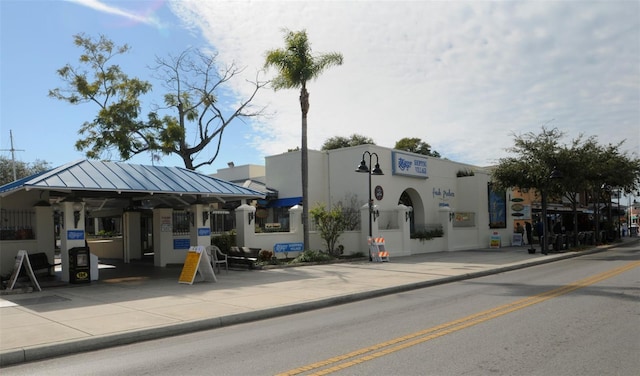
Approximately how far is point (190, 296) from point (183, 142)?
1974 centimetres


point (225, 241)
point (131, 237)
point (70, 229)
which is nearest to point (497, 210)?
point (225, 241)

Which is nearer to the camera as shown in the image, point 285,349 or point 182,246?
point 285,349

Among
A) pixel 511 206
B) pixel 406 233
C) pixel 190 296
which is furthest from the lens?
pixel 511 206

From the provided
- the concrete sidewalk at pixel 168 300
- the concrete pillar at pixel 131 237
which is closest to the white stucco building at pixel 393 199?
the concrete sidewalk at pixel 168 300

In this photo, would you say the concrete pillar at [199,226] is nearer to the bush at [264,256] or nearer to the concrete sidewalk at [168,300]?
the concrete sidewalk at [168,300]

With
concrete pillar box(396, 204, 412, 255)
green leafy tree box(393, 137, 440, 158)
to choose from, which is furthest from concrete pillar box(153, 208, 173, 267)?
green leafy tree box(393, 137, 440, 158)

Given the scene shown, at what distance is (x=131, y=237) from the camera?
77.3 ft

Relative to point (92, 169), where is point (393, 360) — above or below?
below

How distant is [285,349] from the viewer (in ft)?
23.4

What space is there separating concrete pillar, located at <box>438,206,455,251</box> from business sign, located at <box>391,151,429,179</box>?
8.16 ft

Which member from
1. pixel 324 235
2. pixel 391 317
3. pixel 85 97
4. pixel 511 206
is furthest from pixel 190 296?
pixel 511 206

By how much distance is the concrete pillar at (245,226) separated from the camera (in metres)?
21.3

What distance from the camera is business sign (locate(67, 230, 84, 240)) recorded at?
14727 mm

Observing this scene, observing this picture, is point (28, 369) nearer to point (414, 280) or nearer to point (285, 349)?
point (285, 349)
